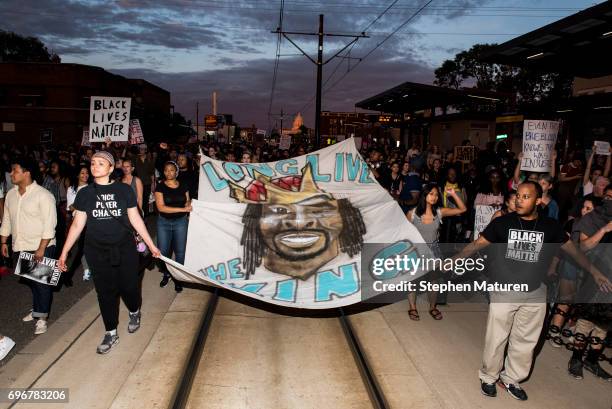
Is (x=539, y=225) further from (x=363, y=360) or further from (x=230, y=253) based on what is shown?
(x=230, y=253)

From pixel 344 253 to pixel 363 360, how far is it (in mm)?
1778

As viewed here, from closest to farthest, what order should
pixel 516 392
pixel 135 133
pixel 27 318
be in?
pixel 516 392, pixel 27 318, pixel 135 133

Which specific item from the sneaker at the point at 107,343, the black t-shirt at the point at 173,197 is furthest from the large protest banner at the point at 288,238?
the sneaker at the point at 107,343

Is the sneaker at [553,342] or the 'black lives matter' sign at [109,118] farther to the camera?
the 'black lives matter' sign at [109,118]

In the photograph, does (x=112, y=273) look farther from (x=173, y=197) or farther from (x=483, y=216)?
(x=483, y=216)

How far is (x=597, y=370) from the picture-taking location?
4.80 m

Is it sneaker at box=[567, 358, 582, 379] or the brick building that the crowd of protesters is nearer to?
sneaker at box=[567, 358, 582, 379]

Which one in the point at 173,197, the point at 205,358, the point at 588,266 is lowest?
the point at 205,358

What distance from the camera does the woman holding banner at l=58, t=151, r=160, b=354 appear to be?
4.85 m

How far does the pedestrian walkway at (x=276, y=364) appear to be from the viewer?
4.22 metres

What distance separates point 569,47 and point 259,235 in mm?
12085

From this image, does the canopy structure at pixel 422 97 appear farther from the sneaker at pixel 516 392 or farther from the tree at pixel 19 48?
the tree at pixel 19 48

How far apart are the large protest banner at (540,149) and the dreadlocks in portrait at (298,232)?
294 cm

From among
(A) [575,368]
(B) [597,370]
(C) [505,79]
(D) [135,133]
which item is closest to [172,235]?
(A) [575,368]
